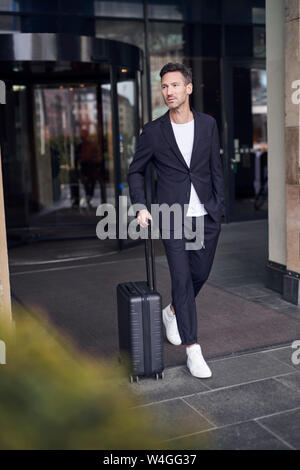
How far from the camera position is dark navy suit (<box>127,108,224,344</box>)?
3.49 meters

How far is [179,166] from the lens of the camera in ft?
11.5

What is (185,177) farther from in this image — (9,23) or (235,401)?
(9,23)

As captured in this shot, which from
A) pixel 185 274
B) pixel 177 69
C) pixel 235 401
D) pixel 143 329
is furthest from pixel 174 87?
pixel 235 401

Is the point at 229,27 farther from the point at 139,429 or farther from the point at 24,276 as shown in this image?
the point at 139,429

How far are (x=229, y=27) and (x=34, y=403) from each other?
9.85m

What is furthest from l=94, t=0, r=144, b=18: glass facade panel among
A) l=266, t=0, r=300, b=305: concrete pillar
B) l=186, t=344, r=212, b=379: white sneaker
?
l=186, t=344, r=212, b=379: white sneaker

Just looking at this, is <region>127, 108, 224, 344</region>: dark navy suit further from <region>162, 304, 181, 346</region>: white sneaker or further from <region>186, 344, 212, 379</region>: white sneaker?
<region>162, 304, 181, 346</region>: white sneaker

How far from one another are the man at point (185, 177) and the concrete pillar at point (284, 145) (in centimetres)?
160

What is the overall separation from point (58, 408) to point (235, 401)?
2201 mm

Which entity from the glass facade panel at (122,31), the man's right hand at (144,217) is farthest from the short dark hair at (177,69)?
the glass facade panel at (122,31)

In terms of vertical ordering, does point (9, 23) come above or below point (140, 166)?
above

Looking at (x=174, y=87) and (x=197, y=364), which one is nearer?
(x=174, y=87)

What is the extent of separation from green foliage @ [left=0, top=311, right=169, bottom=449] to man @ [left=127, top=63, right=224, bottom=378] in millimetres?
2180
